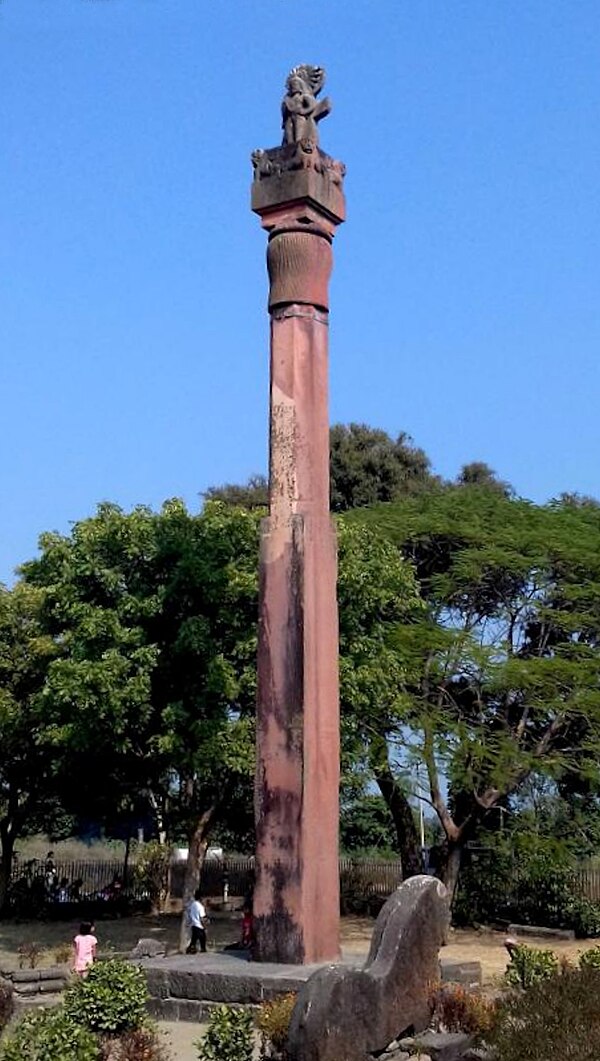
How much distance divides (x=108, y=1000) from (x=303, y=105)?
972 cm

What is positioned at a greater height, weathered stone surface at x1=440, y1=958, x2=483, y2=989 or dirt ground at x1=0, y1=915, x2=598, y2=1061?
weathered stone surface at x1=440, y1=958, x2=483, y2=989

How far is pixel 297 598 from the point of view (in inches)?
476

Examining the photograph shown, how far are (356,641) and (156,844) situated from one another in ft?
35.2

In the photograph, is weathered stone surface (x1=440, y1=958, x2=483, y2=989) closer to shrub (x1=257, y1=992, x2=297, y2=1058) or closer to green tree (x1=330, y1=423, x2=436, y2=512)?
shrub (x1=257, y1=992, x2=297, y2=1058)

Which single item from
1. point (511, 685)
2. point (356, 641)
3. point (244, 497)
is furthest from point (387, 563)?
point (244, 497)

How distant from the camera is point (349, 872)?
2905 cm

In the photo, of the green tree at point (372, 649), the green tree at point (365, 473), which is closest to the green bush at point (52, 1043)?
the green tree at point (372, 649)

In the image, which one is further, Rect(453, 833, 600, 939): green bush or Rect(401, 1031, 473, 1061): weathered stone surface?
Rect(453, 833, 600, 939): green bush

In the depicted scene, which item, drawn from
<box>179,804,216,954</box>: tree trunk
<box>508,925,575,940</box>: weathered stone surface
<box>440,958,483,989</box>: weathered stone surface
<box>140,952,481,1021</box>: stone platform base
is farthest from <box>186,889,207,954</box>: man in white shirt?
<box>508,925,575,940</box>: weathered stone surface

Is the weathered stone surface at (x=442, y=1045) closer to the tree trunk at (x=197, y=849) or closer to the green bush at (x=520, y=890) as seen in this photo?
the tree trunk at (x=197, y=849)

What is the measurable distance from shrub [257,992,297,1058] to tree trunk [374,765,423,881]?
15898 mm

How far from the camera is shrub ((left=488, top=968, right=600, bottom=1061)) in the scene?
704cm

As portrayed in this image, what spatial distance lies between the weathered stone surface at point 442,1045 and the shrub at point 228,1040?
1.34m

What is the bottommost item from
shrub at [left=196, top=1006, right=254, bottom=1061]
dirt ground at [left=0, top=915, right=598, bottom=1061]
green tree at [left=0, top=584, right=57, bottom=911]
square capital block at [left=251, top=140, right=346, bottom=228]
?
dirt ground at [left=0, top=915, right=598, bottom=1061]
